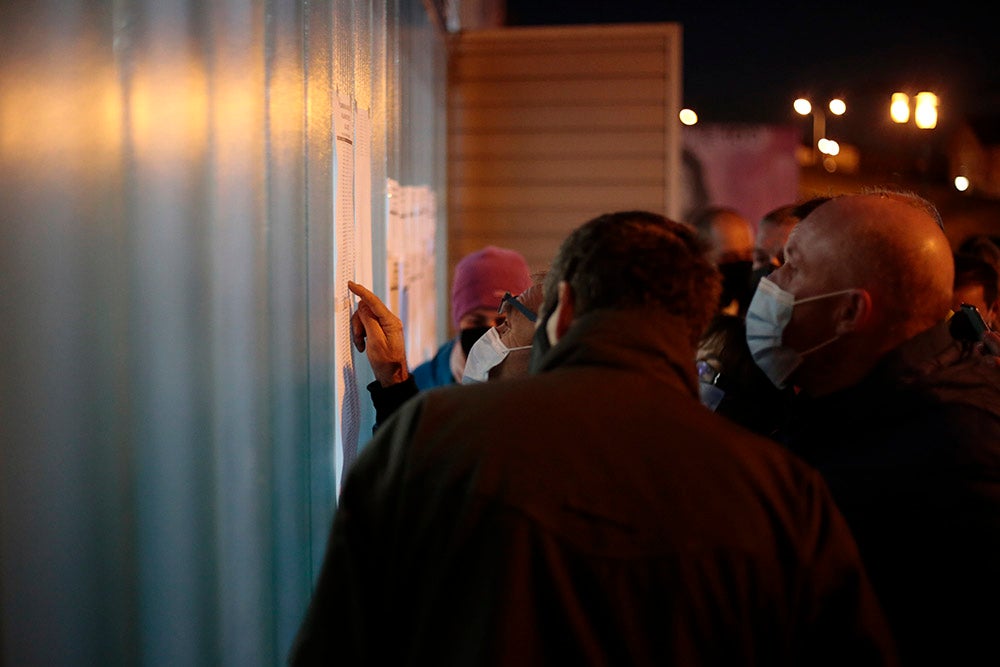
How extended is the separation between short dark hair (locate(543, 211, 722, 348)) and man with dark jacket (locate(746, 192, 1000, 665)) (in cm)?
59

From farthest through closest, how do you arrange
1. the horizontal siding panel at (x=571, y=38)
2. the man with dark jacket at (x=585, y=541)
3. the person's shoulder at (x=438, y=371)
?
1. the horizontal siding panel at (x=571, y=38)
2. the person's shoulder at (x=438, y=371)
3. the man with dark jacket at (x=585, y=541)

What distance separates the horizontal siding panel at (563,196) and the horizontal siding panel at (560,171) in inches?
1.5

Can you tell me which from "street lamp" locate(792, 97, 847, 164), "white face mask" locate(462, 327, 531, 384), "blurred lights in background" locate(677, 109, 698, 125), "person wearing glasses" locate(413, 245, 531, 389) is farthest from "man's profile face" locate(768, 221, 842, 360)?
"street lamp" locate(792, 97, 847, 164)

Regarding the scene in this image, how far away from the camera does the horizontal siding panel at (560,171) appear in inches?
270

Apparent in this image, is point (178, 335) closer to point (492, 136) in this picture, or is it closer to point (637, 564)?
point (637, 564)

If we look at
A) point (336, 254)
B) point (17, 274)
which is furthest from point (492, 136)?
point (17, 274)

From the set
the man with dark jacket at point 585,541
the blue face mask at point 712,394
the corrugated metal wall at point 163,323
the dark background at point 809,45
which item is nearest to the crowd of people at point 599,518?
the man with dark jacket at point 585,541

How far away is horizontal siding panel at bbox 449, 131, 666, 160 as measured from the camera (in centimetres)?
682

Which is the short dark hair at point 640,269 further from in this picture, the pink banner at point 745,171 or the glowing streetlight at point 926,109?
the glowing streetlight at point 926,109

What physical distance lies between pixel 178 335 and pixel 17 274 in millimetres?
361

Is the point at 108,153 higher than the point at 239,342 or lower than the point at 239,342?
higher

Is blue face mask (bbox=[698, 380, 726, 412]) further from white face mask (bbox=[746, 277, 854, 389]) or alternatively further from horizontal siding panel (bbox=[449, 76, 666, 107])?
horizontal siding panel (bbox=[449, 76, 666, 107])

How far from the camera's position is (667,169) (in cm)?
680

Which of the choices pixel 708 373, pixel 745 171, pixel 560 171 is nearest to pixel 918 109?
pixel 745 171
